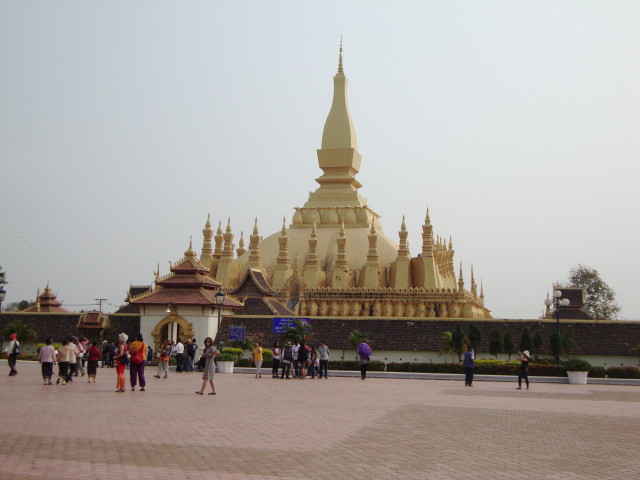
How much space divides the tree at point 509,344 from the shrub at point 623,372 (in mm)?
4355

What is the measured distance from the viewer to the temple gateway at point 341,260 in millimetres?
43312

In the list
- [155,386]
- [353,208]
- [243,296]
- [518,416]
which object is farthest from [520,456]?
[353,208]

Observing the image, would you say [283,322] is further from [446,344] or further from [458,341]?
[458,341]

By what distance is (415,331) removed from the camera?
34469 mm

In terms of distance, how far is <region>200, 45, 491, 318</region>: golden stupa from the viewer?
4338cm

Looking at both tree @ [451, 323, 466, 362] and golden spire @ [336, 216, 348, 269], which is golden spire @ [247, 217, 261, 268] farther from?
tree @ [451, 323, 466, 362]

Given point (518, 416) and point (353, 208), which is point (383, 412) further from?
point (353, 208)

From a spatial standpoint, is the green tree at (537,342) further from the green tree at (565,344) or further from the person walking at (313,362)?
the person walking at (313,362)

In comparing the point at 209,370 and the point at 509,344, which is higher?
the point at 509,344

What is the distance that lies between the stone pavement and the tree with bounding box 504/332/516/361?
12454mm

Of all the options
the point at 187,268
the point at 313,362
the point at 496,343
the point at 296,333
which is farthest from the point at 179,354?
the point at 496,343

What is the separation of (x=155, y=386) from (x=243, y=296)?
19.1m

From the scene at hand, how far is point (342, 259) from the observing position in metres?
46.0

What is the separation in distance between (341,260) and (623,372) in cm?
1961
